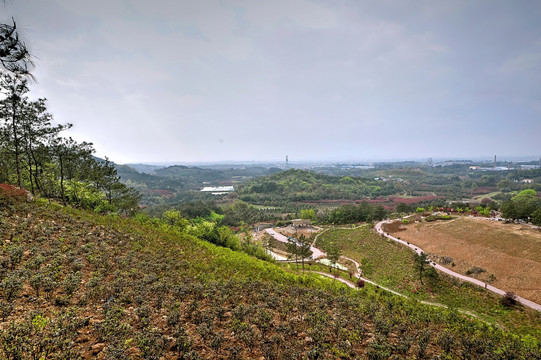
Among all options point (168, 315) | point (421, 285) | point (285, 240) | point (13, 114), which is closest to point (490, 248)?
point (421, 285)

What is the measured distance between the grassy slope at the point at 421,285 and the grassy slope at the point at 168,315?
43.8ft

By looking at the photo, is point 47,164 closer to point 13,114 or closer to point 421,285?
point 13,114

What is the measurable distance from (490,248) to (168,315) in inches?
1418

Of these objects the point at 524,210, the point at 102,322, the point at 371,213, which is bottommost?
the point at 371,213

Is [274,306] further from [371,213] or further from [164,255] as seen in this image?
[371,213]

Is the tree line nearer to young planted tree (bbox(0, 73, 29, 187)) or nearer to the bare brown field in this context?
young planted tree (bbox(0, 73, 29, 187))

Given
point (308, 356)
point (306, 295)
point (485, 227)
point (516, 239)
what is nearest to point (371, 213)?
point (485, 227)

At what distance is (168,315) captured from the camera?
6242mm

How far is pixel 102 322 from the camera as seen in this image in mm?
5312

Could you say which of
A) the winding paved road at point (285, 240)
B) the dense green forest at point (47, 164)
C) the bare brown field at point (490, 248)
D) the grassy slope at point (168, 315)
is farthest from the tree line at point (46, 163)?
the bare brown field at point (490, 248)

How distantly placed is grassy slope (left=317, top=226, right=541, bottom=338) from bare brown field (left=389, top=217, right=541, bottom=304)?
2.51m

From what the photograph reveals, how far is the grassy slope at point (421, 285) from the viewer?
17.0 meters

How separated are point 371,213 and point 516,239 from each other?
25874 mm

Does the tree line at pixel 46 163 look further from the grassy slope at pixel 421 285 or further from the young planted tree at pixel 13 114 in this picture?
the grassy slope at pixel 421 285
